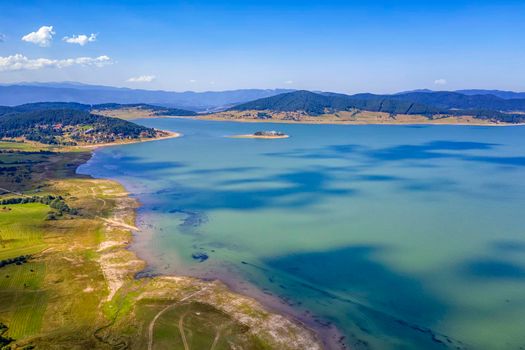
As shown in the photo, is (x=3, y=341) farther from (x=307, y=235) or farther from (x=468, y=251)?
(x=468, y=251)

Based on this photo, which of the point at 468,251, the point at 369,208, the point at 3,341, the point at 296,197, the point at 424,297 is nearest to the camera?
the point at 3,341

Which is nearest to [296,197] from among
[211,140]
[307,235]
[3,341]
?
[307,235]

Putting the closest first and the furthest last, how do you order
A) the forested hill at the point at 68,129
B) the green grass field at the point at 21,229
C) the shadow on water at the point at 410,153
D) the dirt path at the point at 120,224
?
the green grass field at the point at 21,229 < the dirt path at the point at 120,224 < the shadow on water at the point at 410,153 < the forested hill at the point at 68,129

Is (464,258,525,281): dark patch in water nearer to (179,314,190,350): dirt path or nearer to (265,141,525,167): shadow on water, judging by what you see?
(179,314,190,350): dirt path

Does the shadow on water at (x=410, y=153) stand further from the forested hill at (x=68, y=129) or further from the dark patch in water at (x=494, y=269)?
the dark patch in water at (x=494, y=269)

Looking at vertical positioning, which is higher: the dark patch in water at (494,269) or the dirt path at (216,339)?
the dark patch in water at (494,269)

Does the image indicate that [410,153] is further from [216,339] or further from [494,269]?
[216,339]

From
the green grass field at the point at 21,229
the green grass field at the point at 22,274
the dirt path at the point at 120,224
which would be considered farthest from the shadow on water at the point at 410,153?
the green grass field at the point at 22,274
